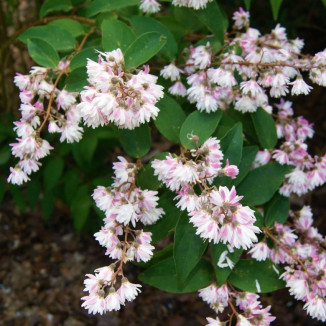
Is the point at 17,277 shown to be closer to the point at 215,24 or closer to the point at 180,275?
the point at 180,275

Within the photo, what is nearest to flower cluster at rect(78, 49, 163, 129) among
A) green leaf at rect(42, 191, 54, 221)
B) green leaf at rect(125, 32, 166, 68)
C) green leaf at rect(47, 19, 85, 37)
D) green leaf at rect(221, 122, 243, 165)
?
green leaf at rect(125, 32, 166, 68)

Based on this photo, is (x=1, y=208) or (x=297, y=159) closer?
(x=297, y=159)

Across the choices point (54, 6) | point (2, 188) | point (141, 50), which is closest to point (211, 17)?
point (141, 50)

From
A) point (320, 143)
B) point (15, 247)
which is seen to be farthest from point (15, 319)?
point (320, 143)

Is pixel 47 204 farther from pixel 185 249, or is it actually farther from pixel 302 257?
pixel 302 257

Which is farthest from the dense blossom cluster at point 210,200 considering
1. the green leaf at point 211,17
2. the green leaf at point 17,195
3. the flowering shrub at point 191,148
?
the green leaf at point 17,195

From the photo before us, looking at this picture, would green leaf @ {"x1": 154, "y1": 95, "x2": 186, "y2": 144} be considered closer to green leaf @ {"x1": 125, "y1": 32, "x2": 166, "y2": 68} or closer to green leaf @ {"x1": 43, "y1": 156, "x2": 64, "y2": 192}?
green leaf @ {"x1": 125, "y1": 32, "x2": 166, "y2": 68}

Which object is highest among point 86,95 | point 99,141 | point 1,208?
point 86,95
